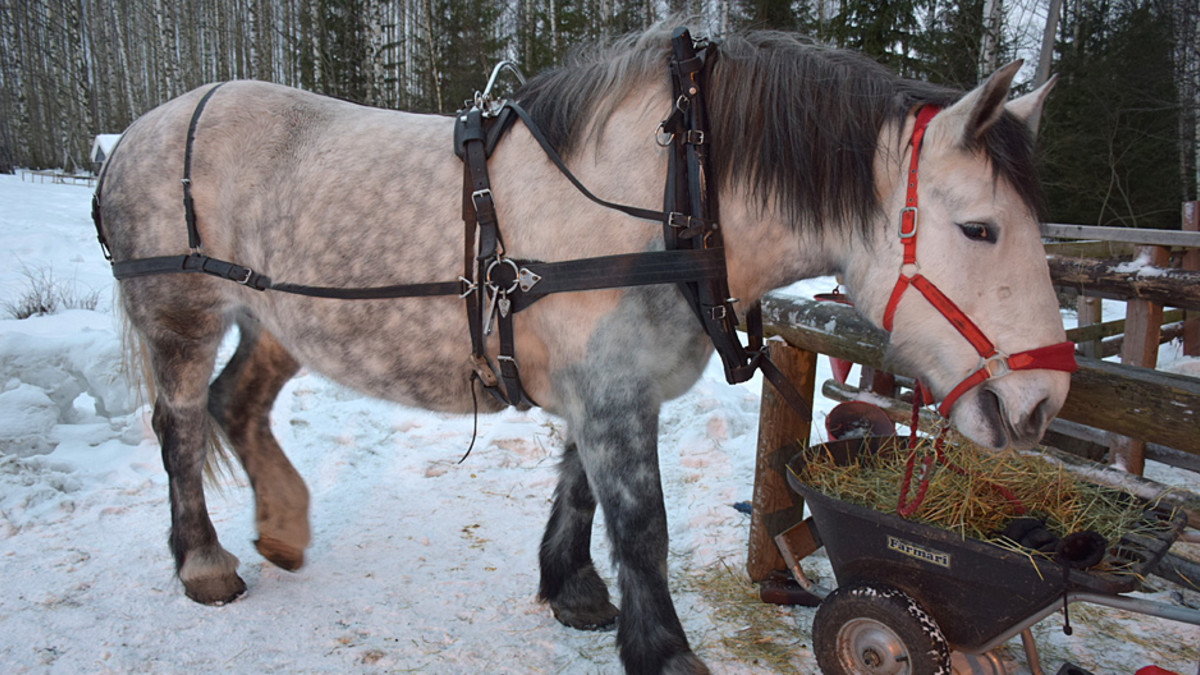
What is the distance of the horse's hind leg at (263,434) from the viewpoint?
3.08 metres

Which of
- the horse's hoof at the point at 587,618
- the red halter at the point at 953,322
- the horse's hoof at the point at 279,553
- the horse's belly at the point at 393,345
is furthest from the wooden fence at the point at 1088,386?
the horse's hoof at the point at 279,553

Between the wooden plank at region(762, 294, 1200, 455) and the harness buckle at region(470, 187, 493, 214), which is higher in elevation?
the harness buckle at region(470, 187, 493, 214)

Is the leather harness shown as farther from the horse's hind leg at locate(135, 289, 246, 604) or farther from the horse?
the horse's hind leg at locate(135, 289, 246, 604)

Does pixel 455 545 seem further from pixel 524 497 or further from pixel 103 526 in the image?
pixel 103 526

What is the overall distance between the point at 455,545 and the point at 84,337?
3.30 meters

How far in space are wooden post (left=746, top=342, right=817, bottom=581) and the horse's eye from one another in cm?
126

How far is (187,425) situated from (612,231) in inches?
83.5

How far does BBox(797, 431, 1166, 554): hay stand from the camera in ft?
6.68

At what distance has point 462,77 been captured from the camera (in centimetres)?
1841

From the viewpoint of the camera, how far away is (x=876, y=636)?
207 cm

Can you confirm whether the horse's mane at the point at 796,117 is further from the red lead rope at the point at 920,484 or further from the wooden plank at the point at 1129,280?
the wooden plank at the point at 1129,280

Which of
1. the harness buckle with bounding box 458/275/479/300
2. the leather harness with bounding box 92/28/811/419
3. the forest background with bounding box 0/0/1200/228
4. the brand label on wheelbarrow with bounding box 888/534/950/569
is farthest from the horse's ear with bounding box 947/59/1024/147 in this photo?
the harness buckle with bounding box 458/275/479/300

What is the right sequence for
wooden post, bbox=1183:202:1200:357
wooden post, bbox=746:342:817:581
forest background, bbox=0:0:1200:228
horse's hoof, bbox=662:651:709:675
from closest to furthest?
horse's hoof, bbox=662:651:709:675
wooden post, bbox=746:342:817:581
wooden post, bbox=1183:202:1200:357
forest background, bbox=0:0:1200:228

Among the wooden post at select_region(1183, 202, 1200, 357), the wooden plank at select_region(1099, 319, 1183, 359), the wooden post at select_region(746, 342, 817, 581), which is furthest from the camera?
the wooden plank at select_region(1099, 319, 1183, 359)
